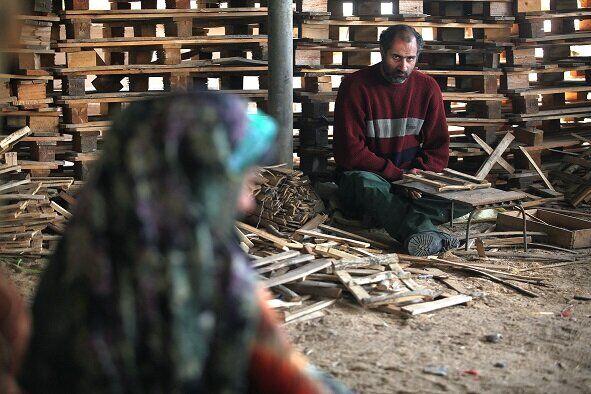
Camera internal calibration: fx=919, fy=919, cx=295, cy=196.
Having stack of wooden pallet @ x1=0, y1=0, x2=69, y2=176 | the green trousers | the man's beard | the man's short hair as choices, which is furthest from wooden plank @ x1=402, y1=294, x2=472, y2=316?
stack of wooden pallet @ x1=0, y1=0, x2=69, y2=176

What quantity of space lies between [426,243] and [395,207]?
0.55 m

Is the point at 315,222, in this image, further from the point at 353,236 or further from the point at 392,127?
the point at 392,127

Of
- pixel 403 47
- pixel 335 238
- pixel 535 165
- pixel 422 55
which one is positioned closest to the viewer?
pixel 335 238

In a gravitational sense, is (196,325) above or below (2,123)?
below

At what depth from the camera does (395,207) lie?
8.35 metres

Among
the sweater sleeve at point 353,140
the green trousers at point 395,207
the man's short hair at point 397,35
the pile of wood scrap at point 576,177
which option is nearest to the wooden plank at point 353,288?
the green trousers at point 395,207

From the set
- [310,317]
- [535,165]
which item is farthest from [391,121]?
[310,317]

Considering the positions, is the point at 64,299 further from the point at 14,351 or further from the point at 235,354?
the point at 14,351

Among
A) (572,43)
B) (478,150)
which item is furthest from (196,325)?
(572,43)

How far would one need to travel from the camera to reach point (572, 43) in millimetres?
10555

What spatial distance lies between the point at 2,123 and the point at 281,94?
2.68 metres

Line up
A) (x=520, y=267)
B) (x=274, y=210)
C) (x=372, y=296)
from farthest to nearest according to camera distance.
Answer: (x=274, y=210), (x=520, y=267), (x=372, y=296)

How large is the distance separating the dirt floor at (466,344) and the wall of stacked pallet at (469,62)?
311 cm

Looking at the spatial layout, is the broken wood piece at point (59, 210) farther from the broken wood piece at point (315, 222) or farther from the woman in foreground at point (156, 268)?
the woman in foreground at point (156, 268)
